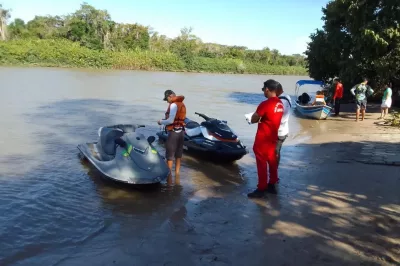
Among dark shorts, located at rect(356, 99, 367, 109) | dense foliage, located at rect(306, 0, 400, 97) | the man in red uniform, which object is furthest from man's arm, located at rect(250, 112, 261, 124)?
dense foliage, located at rect(306, 0, 400, 97)

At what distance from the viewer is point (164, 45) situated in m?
74.4

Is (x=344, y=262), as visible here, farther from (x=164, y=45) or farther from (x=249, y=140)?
(x=164, y=45)

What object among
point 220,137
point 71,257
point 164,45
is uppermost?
point 164,45

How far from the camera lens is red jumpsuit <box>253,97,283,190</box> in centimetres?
629

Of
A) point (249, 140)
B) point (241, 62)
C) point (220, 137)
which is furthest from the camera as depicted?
point (241, 62)

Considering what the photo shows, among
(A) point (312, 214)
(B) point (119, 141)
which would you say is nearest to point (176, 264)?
(A) point (312, 214)

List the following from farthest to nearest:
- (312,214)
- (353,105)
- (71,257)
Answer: (353,105) → (312,214) → (71,257)

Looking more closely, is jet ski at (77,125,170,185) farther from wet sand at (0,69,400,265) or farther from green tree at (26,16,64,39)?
green tree at (26,16,64,39)

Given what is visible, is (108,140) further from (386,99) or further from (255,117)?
(386,99)

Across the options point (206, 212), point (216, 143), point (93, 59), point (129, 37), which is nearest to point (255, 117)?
point (206, 212)

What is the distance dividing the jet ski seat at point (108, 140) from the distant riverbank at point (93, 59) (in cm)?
4671

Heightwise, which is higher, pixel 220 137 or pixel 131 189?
pixel 220 137

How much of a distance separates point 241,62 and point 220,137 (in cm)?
6442

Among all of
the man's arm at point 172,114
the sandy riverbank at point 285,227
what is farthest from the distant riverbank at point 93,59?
the sandy riverbank at point 285,227
